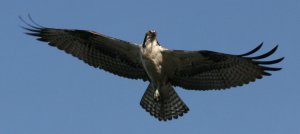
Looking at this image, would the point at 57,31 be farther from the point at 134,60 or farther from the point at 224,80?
the point at 224,80

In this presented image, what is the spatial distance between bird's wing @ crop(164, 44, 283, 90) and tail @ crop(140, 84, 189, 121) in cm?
29

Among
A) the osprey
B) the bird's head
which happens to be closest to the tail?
the osprey

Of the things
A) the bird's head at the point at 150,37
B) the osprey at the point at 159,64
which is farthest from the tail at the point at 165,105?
the bird's head at the point at 150,37

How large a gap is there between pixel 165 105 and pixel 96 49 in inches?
73.2

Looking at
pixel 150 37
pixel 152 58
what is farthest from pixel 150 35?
pixel 152 58

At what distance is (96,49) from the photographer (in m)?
18.9

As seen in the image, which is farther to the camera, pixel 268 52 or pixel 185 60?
pixel 185 60

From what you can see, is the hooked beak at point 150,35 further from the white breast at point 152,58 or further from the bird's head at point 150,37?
the white breast at point 152,58

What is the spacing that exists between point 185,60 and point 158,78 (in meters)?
0.65

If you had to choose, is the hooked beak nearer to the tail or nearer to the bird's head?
the bird's head

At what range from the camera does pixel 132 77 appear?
61.7 ft

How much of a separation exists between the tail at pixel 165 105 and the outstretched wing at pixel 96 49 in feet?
1.43

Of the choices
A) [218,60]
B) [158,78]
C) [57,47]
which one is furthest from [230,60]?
[57,47]

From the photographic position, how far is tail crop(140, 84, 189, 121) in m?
18.5
